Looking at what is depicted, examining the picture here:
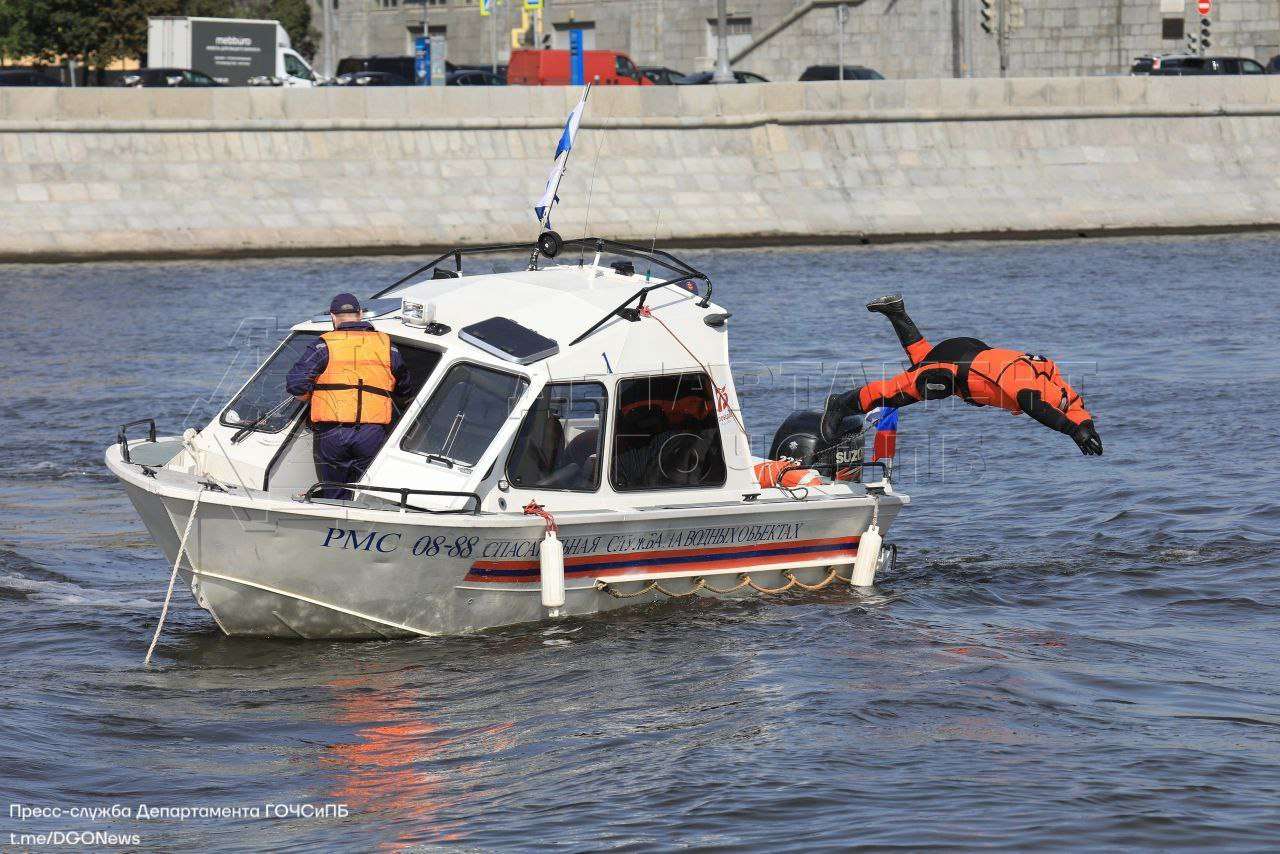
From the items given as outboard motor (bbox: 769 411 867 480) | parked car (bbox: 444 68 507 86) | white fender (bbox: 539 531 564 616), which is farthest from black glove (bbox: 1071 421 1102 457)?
parked car (bbox: 444 68 507 86)

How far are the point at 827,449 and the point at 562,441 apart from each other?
7.85ft

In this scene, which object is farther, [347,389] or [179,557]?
[347,389]

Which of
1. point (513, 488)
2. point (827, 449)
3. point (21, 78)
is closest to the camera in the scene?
point (513, 488)

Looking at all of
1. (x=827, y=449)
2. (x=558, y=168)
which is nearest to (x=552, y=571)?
(x=827, y=449)

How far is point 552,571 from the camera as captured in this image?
1054 cm

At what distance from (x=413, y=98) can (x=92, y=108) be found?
6.58 meters

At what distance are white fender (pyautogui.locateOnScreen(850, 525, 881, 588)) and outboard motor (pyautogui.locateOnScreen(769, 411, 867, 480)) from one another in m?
0.65

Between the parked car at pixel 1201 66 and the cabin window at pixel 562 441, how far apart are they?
3701 cm

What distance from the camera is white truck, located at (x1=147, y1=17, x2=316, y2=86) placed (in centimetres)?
4894

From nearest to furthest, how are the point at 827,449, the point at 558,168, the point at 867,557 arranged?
the point at 867,557 → the point at 827,449 → the point at 558,168

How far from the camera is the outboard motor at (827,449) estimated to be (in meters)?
12.5

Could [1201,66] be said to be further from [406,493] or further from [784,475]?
[406,493]

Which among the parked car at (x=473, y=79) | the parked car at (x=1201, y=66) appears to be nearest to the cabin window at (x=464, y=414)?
the parked car at (x=1201, y=66)

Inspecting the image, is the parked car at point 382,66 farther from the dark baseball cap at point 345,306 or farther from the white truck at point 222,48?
the dark baseball cap at point 345,306
